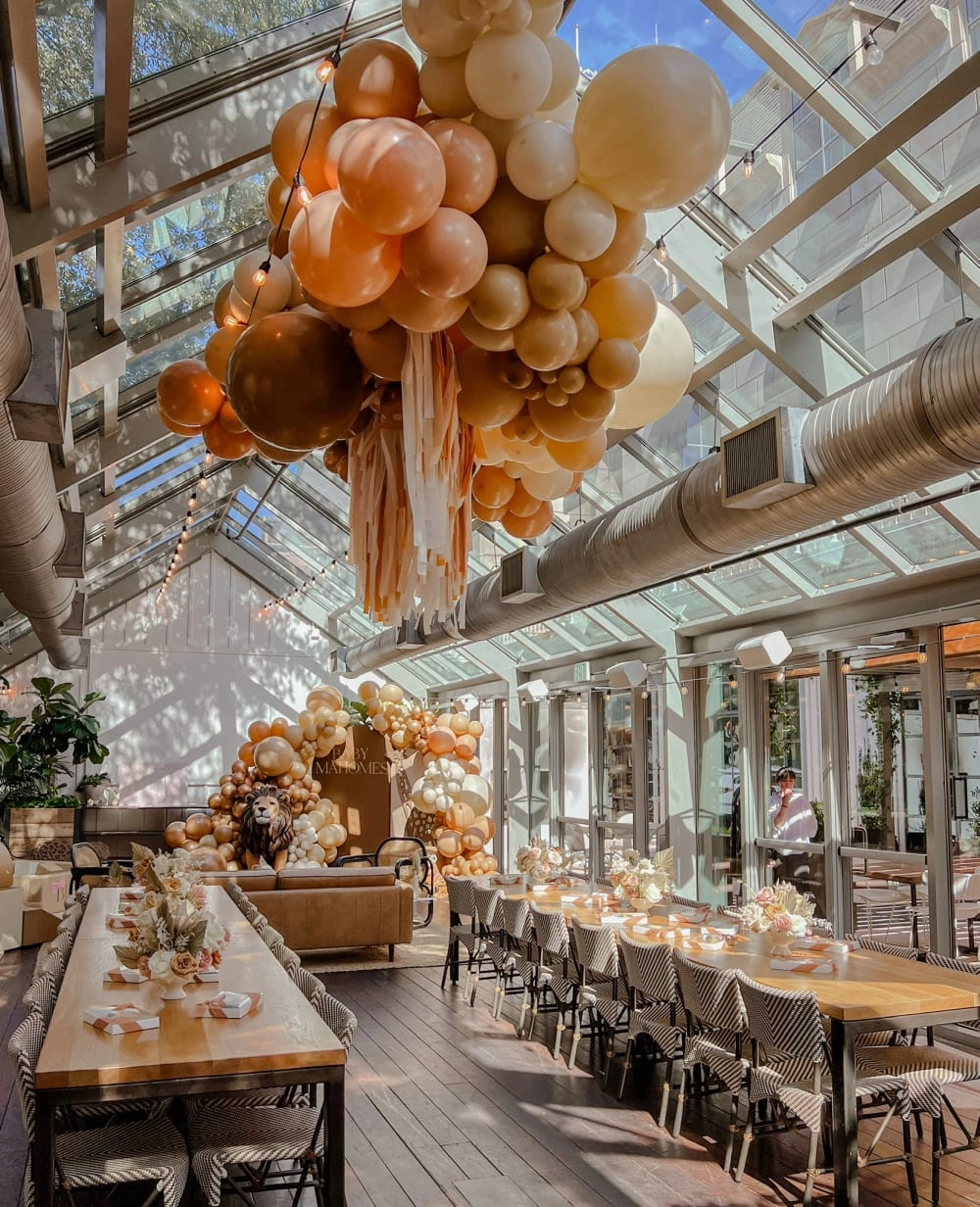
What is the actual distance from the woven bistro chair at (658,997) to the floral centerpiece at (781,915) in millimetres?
681

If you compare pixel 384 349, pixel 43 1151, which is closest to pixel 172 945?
pixel 43 1151

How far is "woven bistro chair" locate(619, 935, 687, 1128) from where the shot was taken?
17.4 feet

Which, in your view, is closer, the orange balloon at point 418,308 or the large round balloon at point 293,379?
the orange balloon at point 418,308

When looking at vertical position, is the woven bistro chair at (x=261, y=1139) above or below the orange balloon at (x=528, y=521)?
below

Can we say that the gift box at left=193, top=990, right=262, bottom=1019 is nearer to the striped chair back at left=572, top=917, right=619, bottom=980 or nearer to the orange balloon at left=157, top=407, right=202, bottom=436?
the striped chair back at left=572, top=917, right=619, bottom=980

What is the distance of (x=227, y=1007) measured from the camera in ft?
13.5

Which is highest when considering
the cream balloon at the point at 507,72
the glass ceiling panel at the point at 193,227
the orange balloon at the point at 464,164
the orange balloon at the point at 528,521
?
the glass ceiling panel at the point at 193,227

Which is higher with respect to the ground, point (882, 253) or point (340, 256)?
point (882, 253)

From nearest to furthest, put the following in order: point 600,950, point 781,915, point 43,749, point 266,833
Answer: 1. point 781,915
2. point 600,950
3. point 266,833
4. point 43,749

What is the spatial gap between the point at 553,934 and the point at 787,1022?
2441 millimetres

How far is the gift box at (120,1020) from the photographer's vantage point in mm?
3885

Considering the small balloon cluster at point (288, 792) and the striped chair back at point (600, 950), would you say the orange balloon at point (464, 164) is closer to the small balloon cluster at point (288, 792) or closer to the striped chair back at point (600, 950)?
the striped chair back at point (600, 950)

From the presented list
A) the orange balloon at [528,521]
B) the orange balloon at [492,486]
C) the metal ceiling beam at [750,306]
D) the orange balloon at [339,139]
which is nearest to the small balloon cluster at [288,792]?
the metal ceiling beam at [750,306]

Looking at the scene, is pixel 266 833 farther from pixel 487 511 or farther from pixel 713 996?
pixel 487 511
